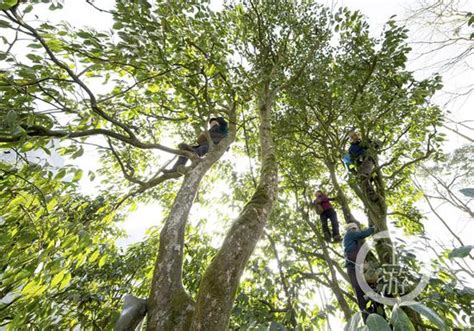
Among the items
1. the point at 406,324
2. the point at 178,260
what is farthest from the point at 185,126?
the point at 406,324

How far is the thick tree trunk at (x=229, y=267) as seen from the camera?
4.90ft

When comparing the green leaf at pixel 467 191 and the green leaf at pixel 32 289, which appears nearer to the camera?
the green leaf at pixel 467 191

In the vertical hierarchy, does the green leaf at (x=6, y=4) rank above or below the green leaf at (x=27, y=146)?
above

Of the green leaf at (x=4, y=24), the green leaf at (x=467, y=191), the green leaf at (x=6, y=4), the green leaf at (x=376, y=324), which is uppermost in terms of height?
the green leaf at (x=4, y=24)

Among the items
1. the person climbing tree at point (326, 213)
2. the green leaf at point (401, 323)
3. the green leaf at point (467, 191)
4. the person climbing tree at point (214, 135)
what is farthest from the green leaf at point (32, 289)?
the person climbing tree at point (326, 213)

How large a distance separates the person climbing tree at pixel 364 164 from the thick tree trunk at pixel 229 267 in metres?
1.78

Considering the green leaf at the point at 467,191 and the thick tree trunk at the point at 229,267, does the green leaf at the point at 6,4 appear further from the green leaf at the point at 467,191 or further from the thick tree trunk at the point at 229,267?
the green leaf at the point at 467,191

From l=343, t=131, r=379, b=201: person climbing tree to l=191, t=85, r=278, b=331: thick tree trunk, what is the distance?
1.78m

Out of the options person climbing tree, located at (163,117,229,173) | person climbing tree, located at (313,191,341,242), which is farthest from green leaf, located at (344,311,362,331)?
person climbing tree, located at (313,191,341,242)

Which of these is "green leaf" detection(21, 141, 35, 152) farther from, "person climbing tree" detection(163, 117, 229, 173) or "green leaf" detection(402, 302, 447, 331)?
"person climbing tree" detection(163, 117, 229, 173)

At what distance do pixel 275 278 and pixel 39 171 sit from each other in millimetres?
2493

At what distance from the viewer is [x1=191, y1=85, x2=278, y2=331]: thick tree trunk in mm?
1494

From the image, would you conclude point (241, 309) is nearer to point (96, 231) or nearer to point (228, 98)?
point (96, 231)

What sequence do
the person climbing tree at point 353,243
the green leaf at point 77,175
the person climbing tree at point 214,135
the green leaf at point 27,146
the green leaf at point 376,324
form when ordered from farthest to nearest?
the person climbing tree at point 214,135 < the person climbing tree at point 353,243 < the green leaf at point 77,175 < the green leaf at point 27,146 < the green leaf at point 376,324
